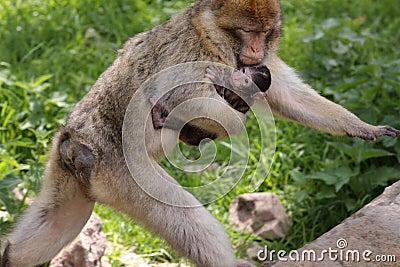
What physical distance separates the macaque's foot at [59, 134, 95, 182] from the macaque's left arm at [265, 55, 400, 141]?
1.26 meters

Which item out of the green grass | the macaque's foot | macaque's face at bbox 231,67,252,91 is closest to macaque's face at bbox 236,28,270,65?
macaque's face at bbox 231,67,252,91

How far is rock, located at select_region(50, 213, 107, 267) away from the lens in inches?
208

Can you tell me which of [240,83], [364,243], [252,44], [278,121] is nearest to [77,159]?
[240,83]

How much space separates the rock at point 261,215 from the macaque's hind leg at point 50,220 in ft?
5.39

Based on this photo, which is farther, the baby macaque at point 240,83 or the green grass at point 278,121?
the green grass at point 278,121

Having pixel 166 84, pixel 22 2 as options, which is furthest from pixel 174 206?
pixel 22 2

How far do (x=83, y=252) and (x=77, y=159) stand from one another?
3.12ft

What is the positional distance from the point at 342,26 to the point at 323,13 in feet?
3.49

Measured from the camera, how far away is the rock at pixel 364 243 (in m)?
4.10

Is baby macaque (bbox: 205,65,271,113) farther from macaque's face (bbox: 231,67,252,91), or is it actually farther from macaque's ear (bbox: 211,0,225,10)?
macaque's ear (bbox: 211,0,225,10)

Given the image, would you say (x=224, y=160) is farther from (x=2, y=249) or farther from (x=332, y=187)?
(x=2, y=249)

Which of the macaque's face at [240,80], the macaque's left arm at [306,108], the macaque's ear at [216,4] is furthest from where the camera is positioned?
the macaque's left arm at [306,108]

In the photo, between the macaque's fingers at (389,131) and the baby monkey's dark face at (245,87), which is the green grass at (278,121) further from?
the baby monkey's dark face at (245,87)

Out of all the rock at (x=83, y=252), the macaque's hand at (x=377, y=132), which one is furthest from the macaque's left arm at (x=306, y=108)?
the rock at (x=83, y=252)
